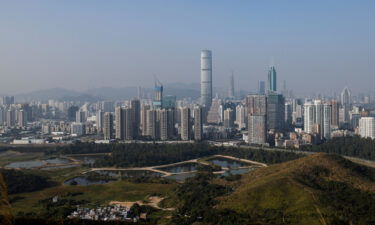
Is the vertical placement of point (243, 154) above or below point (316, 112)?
below

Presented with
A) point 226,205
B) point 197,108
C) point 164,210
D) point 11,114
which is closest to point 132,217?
point 164,210

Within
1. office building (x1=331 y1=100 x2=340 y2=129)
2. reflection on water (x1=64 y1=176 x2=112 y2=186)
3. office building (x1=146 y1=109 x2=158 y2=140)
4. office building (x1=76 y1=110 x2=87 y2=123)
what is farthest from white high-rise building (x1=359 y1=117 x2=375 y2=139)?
office building (x1=76 y1=110 x2=87 y2=123)

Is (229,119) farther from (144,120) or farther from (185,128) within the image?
(144,120)

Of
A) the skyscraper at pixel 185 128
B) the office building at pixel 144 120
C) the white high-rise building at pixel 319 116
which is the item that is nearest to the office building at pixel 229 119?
the skyscraper at pixel 185 128

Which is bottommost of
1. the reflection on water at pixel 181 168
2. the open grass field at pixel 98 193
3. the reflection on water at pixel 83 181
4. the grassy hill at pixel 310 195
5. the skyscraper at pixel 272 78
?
the reflection on water at pixel 181 168

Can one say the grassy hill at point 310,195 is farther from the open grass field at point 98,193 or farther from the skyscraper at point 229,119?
the skyscraper at point 229,119

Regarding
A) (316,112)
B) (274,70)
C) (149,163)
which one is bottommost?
(149,163)

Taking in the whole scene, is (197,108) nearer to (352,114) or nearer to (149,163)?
(149,163)

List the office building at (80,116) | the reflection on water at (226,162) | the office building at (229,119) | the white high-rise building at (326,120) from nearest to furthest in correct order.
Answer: the reflection on water at (226,162) → the white high-rise building at (326,120) → the office building at (229,119) → the office building at (80,116)
